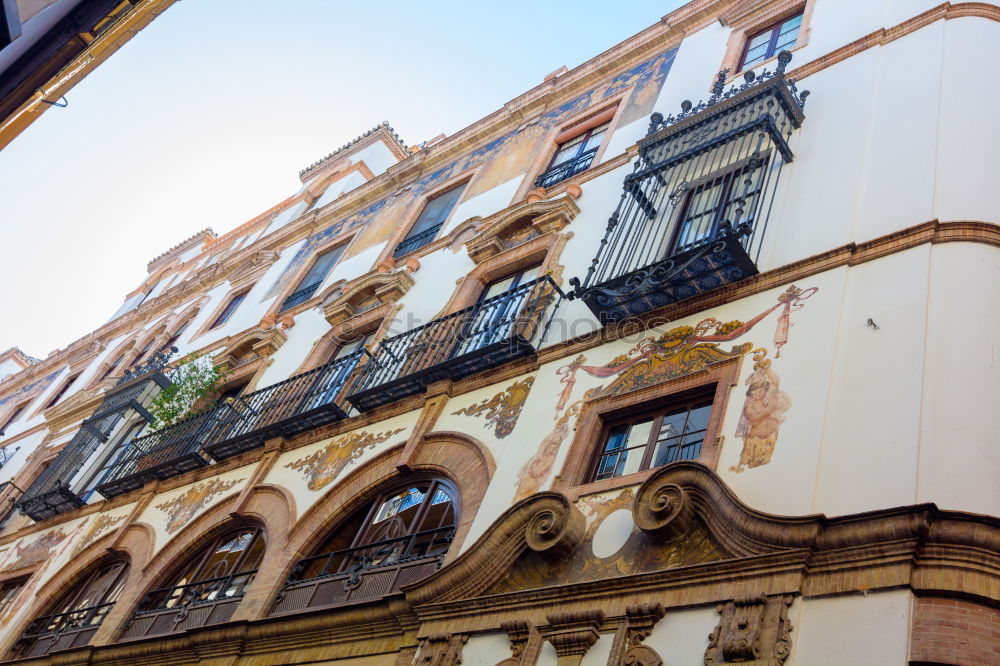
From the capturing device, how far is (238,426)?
15.3m

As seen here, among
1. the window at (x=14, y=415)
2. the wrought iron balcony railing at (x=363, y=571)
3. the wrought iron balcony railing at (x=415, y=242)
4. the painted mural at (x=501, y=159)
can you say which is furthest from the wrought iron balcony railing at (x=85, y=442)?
the window at (x=14, y=415)

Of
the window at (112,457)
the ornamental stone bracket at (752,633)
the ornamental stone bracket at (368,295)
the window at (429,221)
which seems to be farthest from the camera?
the window at (112,457)

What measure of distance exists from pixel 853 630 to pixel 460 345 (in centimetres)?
757

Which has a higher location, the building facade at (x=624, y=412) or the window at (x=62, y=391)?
the window at (x=62, y=391)

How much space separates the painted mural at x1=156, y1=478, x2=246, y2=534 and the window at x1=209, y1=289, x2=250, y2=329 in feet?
29.2

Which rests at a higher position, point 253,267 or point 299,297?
point 253,267

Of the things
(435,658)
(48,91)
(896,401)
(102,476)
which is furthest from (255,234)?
(896,401)

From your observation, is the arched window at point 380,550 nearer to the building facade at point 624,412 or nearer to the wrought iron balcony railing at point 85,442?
the building facade at point 624,412

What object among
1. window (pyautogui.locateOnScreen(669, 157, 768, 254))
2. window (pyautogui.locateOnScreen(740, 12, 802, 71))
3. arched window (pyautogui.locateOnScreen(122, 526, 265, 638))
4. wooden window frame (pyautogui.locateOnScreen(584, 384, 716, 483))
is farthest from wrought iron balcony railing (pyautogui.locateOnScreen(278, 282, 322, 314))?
wooden window frame (pyautogui.locateOnScreen(584, 384, 716, 483))

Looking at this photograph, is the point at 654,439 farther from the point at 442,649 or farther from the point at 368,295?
the point at 368,295

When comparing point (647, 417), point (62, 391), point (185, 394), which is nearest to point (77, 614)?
point (185, 394)

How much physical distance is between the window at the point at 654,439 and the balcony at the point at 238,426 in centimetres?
531

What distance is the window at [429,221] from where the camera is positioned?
17.7 m

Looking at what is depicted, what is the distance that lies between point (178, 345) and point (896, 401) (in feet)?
67.8
